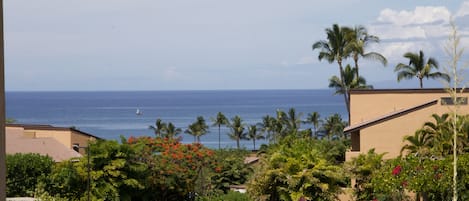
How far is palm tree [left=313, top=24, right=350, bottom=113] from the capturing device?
156 feet

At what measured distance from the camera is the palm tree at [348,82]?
47.1 m

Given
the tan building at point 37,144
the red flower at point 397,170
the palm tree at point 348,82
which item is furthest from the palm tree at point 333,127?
the red flower at point 397,170

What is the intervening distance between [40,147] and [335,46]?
22892 millimetres

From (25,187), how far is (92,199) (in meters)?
3.34

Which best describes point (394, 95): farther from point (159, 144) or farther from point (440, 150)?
point (159, 144)

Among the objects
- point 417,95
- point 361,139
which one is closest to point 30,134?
point 361,139

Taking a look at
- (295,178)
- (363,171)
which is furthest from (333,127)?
(295,178)

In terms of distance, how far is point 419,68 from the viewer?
44438 mm

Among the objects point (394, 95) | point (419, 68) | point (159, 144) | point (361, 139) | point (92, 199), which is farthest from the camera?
point (419, 68)

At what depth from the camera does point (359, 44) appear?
46.4m

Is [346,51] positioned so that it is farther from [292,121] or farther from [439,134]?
[292,121]

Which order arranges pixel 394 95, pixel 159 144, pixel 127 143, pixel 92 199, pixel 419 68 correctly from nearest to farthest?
1. pixel 92 199
2. pixel 127 143
3. pixel 159 144
4. pixel 394 95
5. pixel 419 68

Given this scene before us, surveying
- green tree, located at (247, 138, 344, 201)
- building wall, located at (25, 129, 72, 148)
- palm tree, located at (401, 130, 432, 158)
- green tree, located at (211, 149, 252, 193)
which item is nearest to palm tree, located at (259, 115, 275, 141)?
green tree, located at (211, 149, 252, 193)

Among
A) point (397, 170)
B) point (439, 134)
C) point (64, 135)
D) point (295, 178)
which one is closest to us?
point (397, 170)
